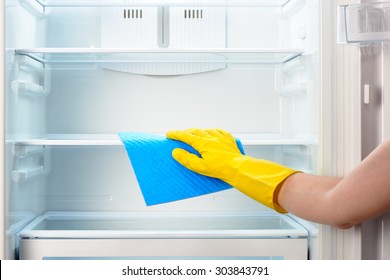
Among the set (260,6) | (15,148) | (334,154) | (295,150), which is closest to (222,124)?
(295,150)

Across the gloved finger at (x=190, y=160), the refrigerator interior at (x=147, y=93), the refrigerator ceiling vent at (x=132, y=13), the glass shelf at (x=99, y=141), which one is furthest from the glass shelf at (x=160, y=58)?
the gloved finger at (x=190, y=160)

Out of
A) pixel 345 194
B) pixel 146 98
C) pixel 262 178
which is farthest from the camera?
pixel 146 98

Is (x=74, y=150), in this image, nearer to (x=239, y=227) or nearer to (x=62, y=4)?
(x=62, y=4)

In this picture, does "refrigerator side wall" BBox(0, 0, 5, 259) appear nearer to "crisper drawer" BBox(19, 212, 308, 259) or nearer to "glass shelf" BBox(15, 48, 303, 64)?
"crisper drawer" BBox(19, 212, 308, 259)

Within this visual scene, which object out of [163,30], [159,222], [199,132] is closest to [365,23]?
[199,132]

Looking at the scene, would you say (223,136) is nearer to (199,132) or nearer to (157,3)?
(199,132)

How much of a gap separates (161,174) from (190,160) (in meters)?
0.09

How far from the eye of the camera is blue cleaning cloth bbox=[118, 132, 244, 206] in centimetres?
162

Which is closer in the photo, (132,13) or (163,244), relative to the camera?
(163,244)

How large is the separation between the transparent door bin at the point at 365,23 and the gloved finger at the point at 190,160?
515mm

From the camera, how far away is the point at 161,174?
164 cm

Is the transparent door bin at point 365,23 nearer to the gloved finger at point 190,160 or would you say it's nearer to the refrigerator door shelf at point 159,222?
the gloved finger at point 190,160

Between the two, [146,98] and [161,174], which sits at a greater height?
[146,98]

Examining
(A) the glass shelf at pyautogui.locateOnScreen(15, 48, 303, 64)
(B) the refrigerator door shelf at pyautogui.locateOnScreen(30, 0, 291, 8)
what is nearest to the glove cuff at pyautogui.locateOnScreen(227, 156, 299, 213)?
(A) the glass shelf at pyautogui.locateOnScreen(15, 48, 303, 64)
